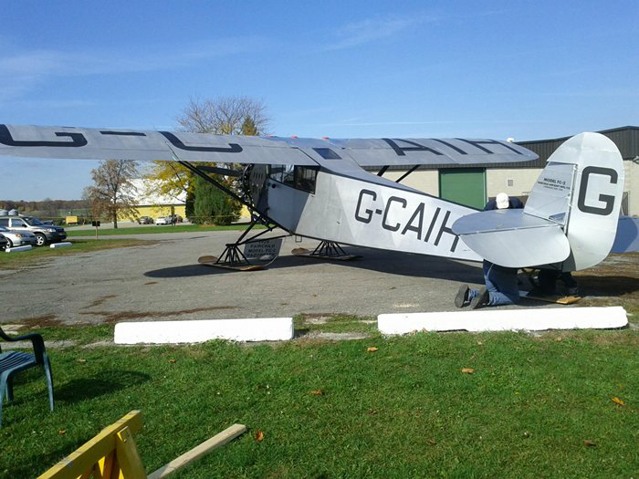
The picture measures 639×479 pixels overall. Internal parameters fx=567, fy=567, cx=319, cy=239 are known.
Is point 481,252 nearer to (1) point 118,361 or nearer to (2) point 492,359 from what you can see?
(2) point 492,359

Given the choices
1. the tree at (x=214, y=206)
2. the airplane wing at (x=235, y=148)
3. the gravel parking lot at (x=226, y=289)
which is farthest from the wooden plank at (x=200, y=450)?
the tree at (x=214, y=206)

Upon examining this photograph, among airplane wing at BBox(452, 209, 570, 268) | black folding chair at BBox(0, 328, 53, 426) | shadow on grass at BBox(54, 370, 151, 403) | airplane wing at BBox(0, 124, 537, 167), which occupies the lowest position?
shadow on grass at BBox(54, 370, 151, 403)

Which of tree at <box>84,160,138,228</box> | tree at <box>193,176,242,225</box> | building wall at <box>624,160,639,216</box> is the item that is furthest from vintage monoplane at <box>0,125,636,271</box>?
tree at <box>84,160,138,228</box>

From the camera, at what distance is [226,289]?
453 inches

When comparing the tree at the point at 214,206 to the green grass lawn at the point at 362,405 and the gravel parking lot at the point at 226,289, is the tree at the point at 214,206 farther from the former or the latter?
the green grass lawn at the point at 362,405

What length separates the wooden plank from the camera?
341 cm

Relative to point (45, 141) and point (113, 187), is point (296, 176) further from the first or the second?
point (113, 187)

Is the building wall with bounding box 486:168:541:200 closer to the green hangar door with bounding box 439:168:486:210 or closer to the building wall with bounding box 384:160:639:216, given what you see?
the building wall with bounding box 384:160:639:216

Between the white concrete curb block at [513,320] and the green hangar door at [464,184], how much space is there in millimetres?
35185

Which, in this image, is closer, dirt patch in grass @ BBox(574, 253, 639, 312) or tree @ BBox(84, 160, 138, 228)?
dirt patch in grass @ BBox(574, 253, 639, 312)

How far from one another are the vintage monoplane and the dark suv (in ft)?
62.6

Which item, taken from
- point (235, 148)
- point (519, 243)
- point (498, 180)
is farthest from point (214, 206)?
point (519, 243)

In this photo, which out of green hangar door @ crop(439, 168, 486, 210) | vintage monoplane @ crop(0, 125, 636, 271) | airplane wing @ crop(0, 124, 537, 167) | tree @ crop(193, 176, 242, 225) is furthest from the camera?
tree @ crop(193, 176, 242, 225)

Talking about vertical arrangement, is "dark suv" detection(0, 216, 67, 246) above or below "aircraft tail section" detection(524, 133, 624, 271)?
below
